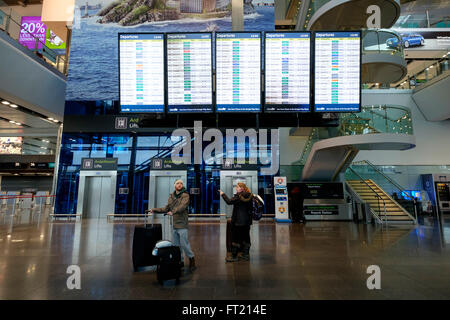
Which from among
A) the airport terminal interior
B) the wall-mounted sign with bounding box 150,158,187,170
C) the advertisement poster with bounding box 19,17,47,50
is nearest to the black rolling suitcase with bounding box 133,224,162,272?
the airport terminal interior

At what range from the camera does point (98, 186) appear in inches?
600

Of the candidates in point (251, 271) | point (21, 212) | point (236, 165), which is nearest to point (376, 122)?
point (236, 165)

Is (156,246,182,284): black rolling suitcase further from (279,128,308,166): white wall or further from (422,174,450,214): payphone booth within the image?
Result: (422,174,450,214): payphone booth

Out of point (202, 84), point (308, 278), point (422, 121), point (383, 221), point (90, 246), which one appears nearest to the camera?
point (202, 84)

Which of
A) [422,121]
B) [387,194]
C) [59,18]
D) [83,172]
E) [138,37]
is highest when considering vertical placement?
[59,18]

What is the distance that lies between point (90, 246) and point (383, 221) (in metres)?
12.2

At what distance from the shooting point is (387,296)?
348 centimetres

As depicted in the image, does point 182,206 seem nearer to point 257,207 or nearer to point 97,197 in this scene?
point 257,207

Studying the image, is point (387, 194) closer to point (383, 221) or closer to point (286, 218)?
point (383, 221)

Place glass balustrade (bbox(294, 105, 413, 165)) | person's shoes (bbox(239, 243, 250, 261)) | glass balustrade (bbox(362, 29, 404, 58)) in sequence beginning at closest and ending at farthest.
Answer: person's shoes (bbox(239, 243, 250, 261)) → glass balustrade (bbox(294, 105, 413, 165)) → glass balustrade (bbox(362, 29, 404, 58))

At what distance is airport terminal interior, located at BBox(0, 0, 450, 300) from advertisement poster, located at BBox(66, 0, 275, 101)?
93 mm

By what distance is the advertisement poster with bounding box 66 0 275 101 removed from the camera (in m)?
15.4
